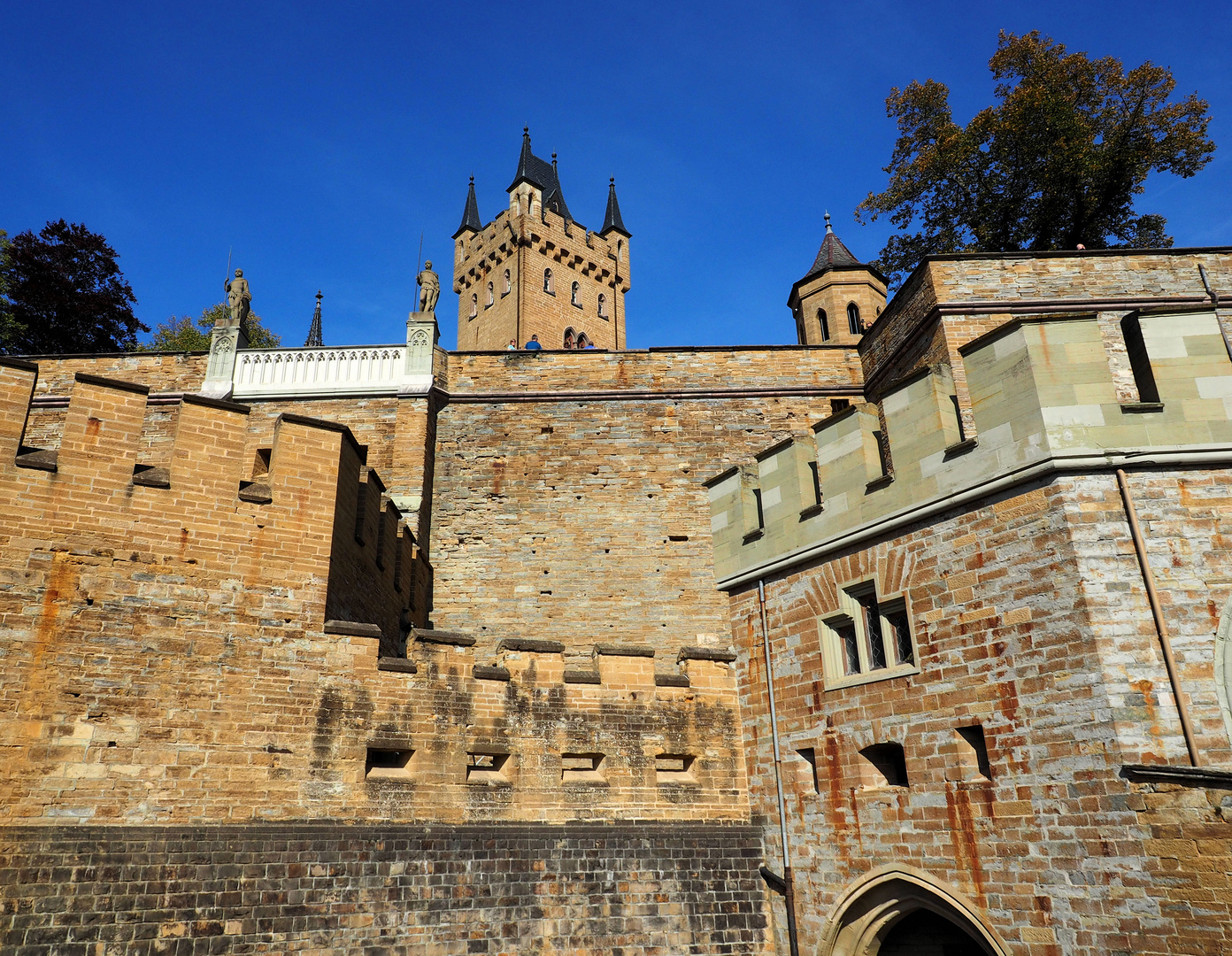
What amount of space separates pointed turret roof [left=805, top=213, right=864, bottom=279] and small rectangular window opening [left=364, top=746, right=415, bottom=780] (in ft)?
73.6

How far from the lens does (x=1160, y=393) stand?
754cm

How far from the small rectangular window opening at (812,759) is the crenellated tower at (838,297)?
19.1 metres

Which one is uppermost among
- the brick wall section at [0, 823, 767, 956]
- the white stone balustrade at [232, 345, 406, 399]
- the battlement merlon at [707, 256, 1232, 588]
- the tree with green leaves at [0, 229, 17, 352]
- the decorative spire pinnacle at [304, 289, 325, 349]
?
the decorative spire pinnacle at [304, 289, 325, 349]

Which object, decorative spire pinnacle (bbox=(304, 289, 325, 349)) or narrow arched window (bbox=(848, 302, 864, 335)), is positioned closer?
narrow arched window (bbox=(848, 302, 864, 335))

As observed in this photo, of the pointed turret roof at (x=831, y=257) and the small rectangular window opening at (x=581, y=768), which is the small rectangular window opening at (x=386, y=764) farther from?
the pointed turret roof at (x=831, y=257)

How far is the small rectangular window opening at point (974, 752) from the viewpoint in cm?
757

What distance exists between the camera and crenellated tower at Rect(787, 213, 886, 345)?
1065 inches

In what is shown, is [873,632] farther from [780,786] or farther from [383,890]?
[383,890]

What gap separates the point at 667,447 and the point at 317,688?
10.8 metres

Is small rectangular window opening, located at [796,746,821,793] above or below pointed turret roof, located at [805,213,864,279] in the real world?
below

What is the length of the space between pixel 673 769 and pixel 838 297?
20.3m

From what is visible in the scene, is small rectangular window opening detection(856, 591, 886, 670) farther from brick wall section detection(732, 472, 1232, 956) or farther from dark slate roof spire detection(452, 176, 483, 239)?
dark slate roof spire detection(452, 176, 483, 239)

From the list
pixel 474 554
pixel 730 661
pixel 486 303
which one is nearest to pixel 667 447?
pixel 474 554

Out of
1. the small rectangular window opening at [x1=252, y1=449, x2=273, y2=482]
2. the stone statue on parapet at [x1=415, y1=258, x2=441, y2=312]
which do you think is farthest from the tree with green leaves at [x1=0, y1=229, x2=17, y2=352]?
the small rectangular window opening at [x1=252, y1=449, x2=273, y2=482]
